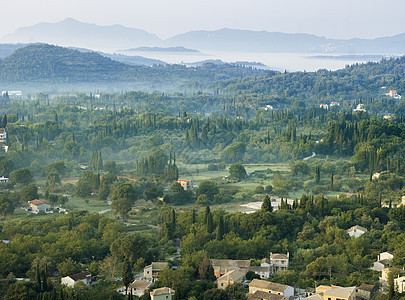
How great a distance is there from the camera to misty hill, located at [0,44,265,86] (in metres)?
101

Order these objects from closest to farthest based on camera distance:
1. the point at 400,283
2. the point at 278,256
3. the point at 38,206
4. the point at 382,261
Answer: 1. the point at 400,283
2. the point at 382,261
3. the point at 278,256
4. the point at 38,206

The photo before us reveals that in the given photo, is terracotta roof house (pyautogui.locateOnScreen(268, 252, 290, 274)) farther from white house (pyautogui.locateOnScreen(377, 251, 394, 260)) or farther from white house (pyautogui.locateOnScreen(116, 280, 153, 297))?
white house (pyautogui.locateOnScreen(116, 280, 153, 297))

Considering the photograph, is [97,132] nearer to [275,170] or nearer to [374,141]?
[275,170]

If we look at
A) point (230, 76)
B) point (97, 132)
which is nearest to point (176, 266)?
point (97, 132)

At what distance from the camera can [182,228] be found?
2511 cm

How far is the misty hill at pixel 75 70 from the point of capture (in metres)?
101

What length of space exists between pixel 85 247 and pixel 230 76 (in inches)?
4157

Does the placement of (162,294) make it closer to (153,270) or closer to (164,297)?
(164,297)

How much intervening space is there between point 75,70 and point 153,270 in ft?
297

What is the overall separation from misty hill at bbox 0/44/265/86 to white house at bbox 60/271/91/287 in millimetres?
82836

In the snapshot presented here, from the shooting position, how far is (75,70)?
352ft

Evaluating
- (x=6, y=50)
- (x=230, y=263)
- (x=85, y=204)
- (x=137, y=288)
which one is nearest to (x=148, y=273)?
(x=137, y=288)

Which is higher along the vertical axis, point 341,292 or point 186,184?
point 341,292

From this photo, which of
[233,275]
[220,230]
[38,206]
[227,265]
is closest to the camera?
[233,275]
